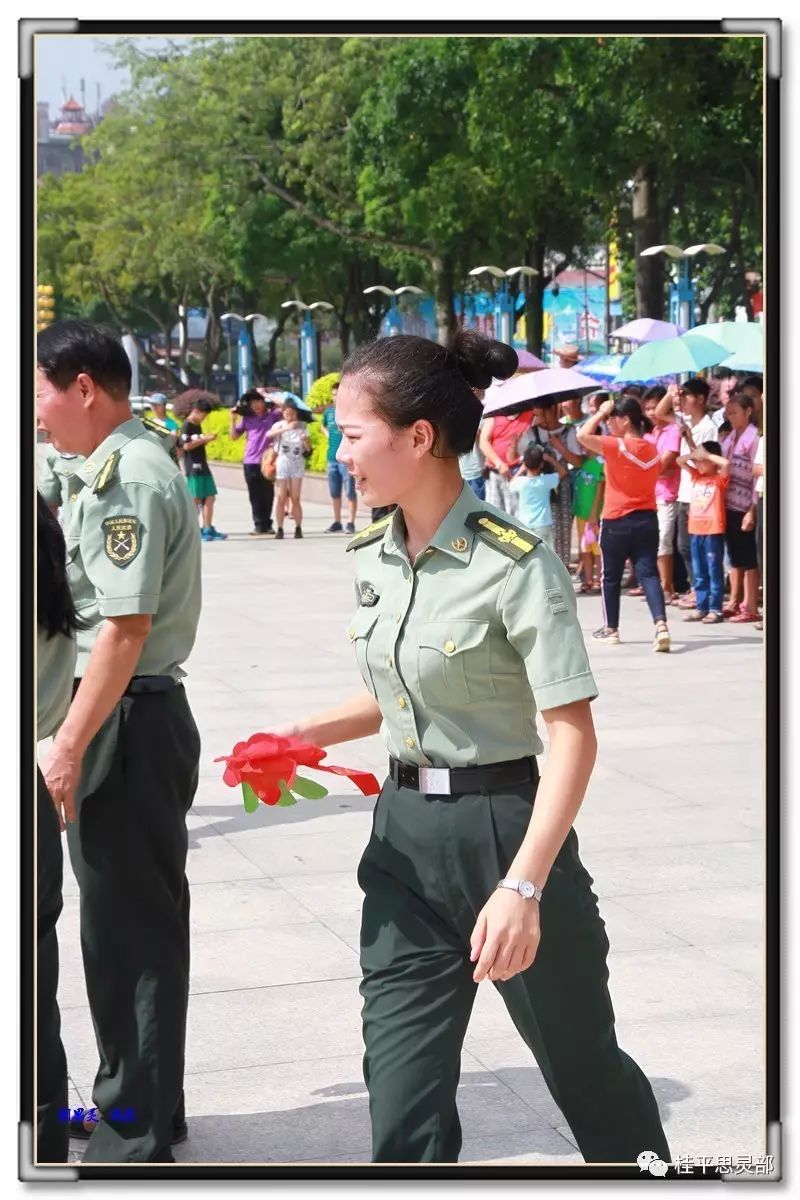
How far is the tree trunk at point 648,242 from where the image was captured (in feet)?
68.1

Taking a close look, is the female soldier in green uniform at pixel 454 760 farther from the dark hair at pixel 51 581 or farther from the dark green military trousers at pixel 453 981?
the dark hair at pixel 51 581

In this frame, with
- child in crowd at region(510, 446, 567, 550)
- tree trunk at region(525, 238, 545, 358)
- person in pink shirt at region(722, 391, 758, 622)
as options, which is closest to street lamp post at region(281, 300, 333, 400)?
tree trunk at region(525, 238, 545, 358)

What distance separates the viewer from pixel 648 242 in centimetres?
2092

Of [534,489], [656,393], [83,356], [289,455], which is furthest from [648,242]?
[83,356]

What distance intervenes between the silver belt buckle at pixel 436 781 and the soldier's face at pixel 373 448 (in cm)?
46

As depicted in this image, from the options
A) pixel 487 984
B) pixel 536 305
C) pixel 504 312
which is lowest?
pixel 487 984

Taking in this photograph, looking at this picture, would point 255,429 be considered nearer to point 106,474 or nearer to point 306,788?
point 106,474

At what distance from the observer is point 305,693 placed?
9.62 metres

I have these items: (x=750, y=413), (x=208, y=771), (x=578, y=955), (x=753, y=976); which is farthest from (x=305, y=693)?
(x=578, y=955)

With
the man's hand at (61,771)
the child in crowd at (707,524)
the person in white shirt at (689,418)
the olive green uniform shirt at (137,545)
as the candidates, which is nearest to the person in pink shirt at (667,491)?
the person in white shirt at (689,418)

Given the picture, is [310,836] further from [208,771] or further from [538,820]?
[538,820]

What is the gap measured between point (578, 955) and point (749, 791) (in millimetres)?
4480

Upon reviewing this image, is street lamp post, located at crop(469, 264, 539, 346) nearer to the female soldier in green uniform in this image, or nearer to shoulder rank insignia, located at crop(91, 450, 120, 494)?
shoulder rank insignia, located at crop(91, 450, 120, 494)

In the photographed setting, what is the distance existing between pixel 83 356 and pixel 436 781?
131 centimetres
